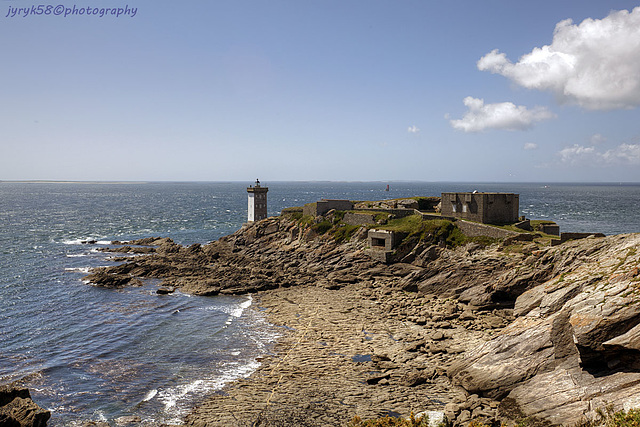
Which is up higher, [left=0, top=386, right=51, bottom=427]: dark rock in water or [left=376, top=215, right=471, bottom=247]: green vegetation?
[left=376, top=215, right=471, bottom=247]: green vegetation

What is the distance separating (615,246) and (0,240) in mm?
97928

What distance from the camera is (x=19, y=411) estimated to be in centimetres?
2038

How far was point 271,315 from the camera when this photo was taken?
39562mm

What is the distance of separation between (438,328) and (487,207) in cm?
2308

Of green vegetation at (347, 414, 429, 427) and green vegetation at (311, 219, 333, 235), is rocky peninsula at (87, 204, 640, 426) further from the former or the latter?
green vegetation at (311, 219, 333, 235)

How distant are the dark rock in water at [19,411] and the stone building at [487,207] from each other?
46.3 meters

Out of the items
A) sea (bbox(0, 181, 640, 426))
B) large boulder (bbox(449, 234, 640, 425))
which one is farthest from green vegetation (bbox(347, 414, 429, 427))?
sea (bbox(0, 181, 640, 426))

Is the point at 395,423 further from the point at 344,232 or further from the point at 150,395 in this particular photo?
the point at 344,232

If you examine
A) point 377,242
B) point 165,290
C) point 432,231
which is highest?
point 432,231

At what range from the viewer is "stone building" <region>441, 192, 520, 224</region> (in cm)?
5108

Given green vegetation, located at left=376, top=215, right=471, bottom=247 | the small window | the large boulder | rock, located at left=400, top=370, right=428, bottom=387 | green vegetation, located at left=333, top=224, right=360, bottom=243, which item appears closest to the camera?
the large boulder

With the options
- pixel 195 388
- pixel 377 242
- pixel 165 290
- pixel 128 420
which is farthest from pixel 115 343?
pixel 377 242

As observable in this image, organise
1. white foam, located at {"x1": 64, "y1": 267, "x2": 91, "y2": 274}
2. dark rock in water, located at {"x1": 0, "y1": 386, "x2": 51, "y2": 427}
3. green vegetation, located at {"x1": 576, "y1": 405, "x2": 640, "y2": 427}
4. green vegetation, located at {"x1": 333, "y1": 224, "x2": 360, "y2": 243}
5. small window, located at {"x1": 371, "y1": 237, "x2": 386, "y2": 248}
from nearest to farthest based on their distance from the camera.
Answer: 1. green vegetation, located at {"x1": 576, "y1": 405, "x2": 640, "y2": 427}
2. dark rock in water, located at {"x1": 0, "y1": 386, "x2": 51, "y2": 427}
3. small window, located at {"x1": 371, "y1": 237, "x2": 386, "y2": 248}
4. white foam, located at {"x1": 64, "y1": 267, "x2": 91, "y2": 274}
5. green vegetation, located at {"x1": 333, "y1": 224, "x2": 360, "y2": 243}

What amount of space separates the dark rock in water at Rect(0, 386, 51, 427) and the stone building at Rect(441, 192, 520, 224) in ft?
152
